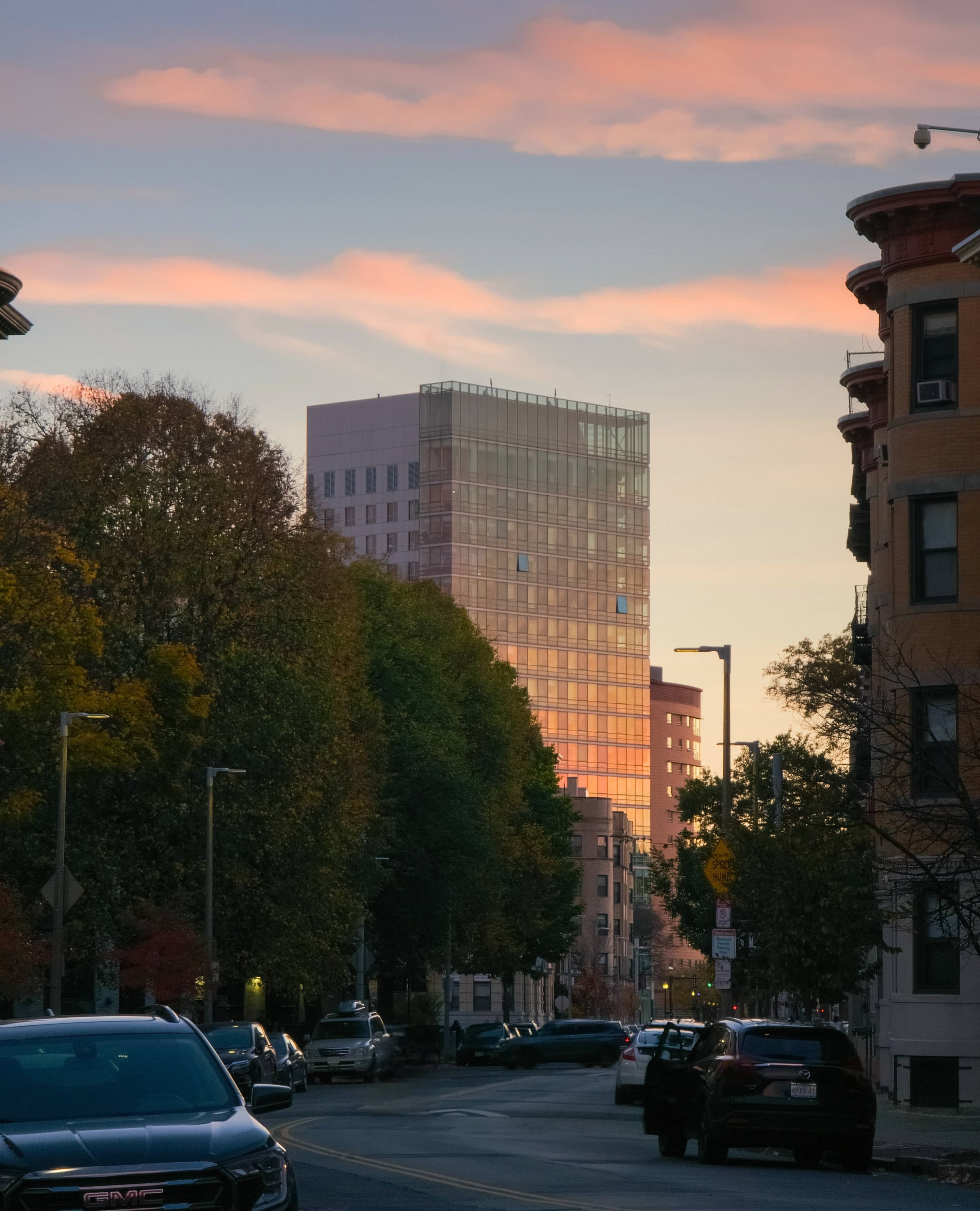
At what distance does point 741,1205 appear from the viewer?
1789cm

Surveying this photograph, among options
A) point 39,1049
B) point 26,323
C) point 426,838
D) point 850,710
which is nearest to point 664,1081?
point 850,710

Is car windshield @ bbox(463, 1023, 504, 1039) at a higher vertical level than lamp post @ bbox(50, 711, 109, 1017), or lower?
lower

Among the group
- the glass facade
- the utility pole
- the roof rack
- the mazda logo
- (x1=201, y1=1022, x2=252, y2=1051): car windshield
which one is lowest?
the utility pole

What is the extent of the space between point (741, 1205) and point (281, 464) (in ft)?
140

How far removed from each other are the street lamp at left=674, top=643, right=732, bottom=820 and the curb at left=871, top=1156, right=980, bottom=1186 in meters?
20.4

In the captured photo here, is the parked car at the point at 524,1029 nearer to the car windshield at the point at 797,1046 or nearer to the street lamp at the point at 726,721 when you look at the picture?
the street lamp at the point at 726,721

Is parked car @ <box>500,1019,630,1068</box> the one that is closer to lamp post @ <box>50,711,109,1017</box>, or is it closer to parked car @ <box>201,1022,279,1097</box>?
lamp post @ <box>50,711,109,1017</box>

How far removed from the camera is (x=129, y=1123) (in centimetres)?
1065

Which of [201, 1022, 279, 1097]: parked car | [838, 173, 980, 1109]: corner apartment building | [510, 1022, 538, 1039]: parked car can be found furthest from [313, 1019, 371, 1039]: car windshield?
[838, 173, 980, 1109]: corner apartment building

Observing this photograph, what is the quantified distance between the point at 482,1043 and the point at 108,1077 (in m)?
69.8

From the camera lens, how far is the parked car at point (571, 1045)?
75625 mm

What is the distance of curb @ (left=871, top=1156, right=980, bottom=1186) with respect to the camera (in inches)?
895

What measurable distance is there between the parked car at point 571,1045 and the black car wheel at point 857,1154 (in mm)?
51522

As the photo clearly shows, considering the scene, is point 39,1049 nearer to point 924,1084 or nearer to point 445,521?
point 924,1084
